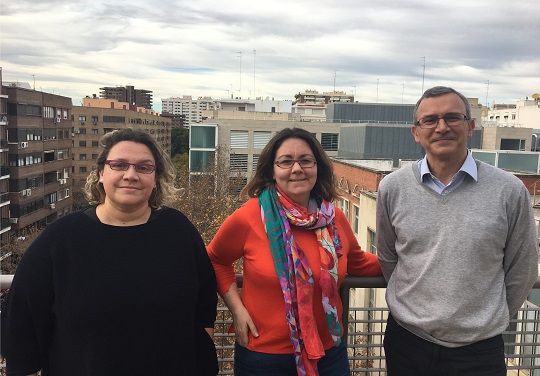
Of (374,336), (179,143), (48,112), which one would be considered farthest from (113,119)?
(374,336)

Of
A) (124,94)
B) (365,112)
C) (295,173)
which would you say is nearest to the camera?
(295,173)

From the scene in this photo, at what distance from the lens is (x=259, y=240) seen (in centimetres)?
260

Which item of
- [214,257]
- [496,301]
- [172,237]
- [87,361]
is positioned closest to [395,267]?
[496,301]

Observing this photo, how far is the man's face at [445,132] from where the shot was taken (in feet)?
8.18

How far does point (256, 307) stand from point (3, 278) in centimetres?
148

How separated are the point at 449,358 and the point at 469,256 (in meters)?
0.55

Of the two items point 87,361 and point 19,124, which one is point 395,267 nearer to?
point 87,361

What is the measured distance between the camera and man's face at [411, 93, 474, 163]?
2492mm

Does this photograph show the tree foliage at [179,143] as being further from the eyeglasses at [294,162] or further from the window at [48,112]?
the eyeglasses at [294,162]

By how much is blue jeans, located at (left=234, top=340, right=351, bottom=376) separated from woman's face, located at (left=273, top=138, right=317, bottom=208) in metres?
0.87

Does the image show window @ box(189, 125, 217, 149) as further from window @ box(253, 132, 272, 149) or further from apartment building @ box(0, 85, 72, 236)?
apartment building @ box(0, 85, 72, 236)

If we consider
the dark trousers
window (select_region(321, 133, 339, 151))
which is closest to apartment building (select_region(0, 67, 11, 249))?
window (select_region(321, 133, 339, 151))

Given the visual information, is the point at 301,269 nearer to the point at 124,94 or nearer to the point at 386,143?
the point at 386,143

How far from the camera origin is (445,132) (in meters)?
2.49
